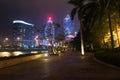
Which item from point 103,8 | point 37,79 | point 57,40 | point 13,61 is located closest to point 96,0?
point 103,8

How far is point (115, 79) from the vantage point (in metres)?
15.3

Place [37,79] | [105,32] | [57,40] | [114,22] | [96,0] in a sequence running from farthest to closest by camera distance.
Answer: [57,40]
[105,32]
[114,22]
[96,0]
[37,79]

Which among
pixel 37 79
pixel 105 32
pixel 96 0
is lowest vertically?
pixel 37 79

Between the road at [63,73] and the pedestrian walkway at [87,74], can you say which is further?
the road at [63,73]

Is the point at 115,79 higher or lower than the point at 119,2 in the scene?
lower

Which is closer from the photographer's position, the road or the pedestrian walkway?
the pedestrian walkway

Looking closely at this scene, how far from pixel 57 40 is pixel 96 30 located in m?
114

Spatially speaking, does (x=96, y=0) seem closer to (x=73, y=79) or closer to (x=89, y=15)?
(x=89, y=15)

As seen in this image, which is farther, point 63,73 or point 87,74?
point 63,73

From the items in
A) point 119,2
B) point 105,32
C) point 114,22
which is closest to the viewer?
point 119,2

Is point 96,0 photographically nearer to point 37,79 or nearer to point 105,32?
point 105,32

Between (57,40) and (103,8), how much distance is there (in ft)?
430

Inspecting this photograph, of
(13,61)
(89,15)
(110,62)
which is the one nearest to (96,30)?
(89,15)

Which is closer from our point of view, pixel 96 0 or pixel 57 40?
pixel 96 0
